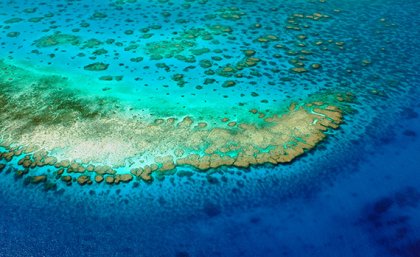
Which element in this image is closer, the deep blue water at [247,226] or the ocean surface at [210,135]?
the deep blue water at [247,226]

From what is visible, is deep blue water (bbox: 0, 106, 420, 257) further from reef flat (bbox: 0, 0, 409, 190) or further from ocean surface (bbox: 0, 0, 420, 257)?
reef flat (bbox: 0, 0, 409, 190)

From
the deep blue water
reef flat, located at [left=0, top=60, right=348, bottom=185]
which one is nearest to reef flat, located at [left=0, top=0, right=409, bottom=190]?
reef flat, located at [left=0, top=60, right=348, bottom=185]

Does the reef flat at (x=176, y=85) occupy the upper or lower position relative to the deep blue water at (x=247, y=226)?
upper

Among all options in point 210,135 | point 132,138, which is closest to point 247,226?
point 210,135

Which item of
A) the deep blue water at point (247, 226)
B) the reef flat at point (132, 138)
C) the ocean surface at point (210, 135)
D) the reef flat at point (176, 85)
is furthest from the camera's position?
the reef flat at point (176, 85)

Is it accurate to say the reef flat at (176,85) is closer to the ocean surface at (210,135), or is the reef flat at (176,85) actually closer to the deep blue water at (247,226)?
the ocean surface at (210,135)

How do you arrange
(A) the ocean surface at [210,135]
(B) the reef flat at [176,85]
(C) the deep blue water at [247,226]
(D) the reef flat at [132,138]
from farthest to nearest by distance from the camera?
(B) the reef flat at [176,85] → (D) the reef flat at [132,138] → (A) the ocean surface at [210,135] → (C) the deep blue water at [247,226]

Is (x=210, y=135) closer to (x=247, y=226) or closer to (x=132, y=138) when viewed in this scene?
(x=132, y=138)

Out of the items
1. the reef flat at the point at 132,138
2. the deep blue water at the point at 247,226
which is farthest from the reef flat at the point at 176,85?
the deep blue water at the point at 247,226

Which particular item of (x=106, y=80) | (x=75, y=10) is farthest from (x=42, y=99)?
(x=75, y=10)
